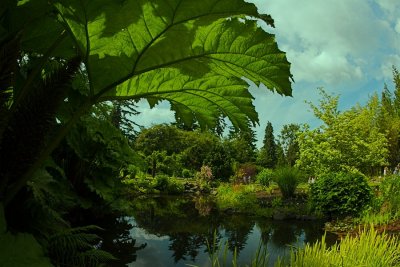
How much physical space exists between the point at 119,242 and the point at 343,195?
19.7 ft

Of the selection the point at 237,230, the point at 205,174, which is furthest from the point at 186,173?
the point at 237,230

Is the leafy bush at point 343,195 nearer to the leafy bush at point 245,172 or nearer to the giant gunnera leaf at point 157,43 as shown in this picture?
the giant gunnera leaf at point 157,43

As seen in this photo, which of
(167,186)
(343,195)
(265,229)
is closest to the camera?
(265,229)

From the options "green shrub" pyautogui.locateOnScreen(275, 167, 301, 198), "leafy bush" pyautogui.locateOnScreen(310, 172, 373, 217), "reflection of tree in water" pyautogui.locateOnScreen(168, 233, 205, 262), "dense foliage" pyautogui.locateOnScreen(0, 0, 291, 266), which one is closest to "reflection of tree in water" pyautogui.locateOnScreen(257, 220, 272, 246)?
"reflection of tree in water" pyautogui.locateOnScreen(168, 233, 205, 262)

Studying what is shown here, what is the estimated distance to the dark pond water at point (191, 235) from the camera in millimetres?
5617

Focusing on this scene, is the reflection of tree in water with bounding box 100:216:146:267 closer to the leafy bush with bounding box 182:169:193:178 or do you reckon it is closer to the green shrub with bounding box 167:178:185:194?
the green shrub with bounding box 167:178:185:194

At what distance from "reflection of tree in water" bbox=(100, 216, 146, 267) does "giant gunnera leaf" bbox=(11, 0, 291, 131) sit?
3.99 metres

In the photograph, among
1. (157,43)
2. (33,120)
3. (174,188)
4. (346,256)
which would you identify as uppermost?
(157,43)

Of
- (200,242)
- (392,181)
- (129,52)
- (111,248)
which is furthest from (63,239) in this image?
(392,181)

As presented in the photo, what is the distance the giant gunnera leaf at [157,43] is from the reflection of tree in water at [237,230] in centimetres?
521

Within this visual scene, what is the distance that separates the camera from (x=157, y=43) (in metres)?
1.34

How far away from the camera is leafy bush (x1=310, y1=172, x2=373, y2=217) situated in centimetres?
930

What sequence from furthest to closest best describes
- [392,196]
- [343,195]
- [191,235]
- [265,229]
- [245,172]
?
[245,172]
[343,195]
[392,196]
[265,229]
[191,235]

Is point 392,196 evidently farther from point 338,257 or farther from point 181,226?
point 338,257
